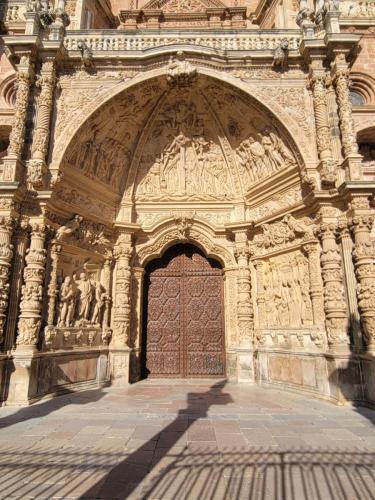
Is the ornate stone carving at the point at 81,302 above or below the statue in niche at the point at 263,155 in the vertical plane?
below

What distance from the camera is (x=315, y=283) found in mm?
7363

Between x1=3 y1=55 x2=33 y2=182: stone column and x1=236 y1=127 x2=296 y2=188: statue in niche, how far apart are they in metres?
5.81

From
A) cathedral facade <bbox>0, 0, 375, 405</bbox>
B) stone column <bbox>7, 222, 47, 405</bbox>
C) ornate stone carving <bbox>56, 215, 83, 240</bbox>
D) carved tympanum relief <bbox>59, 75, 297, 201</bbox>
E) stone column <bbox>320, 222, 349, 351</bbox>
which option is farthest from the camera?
carved tympanum relief <bbox>59, 75, 297, 201</bbox>

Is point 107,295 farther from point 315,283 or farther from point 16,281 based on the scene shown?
point 315,283

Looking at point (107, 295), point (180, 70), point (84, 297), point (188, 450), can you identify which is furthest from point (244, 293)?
point (180, 70)

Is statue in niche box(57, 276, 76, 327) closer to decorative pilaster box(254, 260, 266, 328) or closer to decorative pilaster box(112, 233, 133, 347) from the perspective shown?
decorative pilaster box(112, 233, 133, 347)

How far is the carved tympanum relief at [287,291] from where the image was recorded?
7.71 meters

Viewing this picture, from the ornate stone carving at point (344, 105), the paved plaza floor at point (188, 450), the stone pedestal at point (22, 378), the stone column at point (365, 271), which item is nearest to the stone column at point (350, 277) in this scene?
the stone column at point (365, 271)

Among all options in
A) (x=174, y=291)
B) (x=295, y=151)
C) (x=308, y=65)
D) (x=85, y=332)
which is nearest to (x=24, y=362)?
(x=85, y=332)

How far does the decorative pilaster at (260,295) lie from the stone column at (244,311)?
224 millimetres

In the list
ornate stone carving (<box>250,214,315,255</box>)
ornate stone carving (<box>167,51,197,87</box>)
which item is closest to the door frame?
ornate stone carving (<box>250,214,315,255</box>)

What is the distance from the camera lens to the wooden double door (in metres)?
9.28

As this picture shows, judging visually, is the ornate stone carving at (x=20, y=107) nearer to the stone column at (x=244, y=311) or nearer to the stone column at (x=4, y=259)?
the stone column at (x=4, y=259)

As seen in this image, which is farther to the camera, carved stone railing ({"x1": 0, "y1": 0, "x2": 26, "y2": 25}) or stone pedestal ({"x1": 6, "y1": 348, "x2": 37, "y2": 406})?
carved stone railing ({"x1": 0, "y1": 0, "x2": 26, "y2": 25})
